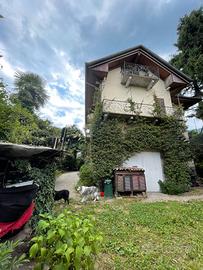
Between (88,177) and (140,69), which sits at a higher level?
(140,69)

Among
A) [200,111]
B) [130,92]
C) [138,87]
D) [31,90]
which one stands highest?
[31,90]

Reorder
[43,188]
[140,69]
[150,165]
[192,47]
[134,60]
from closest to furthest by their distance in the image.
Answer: [43,188], [150,165], [140,69], [134,60], [192,47]

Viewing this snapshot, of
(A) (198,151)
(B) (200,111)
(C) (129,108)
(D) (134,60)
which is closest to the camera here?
(C) (129,108)

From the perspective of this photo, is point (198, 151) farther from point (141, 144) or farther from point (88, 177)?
point (88, 177)

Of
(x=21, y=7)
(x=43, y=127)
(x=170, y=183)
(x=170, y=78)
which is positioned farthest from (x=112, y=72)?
(x=43, y=127)

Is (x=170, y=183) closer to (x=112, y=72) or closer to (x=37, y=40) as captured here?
(x=112, y=72)

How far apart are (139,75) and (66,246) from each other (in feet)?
36.3

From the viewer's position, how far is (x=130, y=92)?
11.3 meters

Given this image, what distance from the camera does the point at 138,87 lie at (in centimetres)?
1162

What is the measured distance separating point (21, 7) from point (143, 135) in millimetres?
8284

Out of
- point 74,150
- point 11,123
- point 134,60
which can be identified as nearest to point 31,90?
point 74,150

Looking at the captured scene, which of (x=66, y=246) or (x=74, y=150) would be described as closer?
(x=66, y=246)

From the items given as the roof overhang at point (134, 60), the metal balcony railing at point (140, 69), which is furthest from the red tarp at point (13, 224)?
the metal balcony railing at point (140, 69)

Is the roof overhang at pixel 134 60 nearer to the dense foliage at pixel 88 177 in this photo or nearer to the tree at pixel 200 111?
the tree at pixel 200 111
